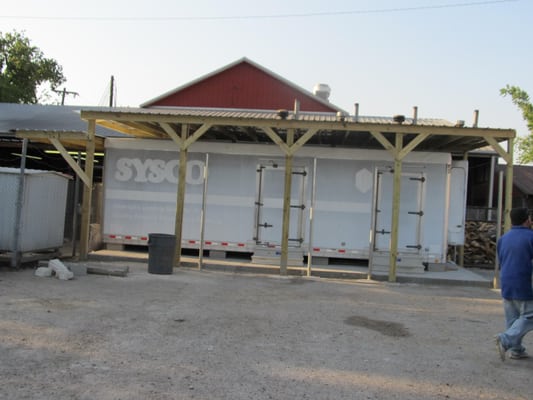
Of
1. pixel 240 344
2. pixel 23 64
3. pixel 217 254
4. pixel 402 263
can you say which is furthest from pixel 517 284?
pixel 23 64

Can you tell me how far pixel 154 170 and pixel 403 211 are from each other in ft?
21.8

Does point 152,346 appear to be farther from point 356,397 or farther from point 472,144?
point 472,144

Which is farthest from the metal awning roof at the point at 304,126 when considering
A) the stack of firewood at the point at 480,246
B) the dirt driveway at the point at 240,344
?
the stack of firewood at the point at 480,246

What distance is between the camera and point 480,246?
17.2 m

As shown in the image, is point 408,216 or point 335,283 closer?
point 335,283

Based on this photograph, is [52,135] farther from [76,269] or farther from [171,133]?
[76,269]

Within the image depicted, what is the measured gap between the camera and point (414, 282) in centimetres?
1201

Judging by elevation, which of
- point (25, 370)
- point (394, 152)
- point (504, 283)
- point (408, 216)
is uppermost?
point (394, 152)

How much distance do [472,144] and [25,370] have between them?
464 inches

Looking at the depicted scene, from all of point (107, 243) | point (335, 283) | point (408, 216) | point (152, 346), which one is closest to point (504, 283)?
point (152, 346)

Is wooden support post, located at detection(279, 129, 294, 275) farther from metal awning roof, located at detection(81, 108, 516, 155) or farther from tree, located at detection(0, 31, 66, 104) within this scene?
tree, located at detection(0, 31, 66, 104)

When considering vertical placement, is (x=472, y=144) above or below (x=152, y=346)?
above

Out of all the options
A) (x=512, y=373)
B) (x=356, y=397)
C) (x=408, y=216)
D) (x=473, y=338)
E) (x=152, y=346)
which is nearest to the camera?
(x=356, y=397)

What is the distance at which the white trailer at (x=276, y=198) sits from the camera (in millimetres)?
13289
